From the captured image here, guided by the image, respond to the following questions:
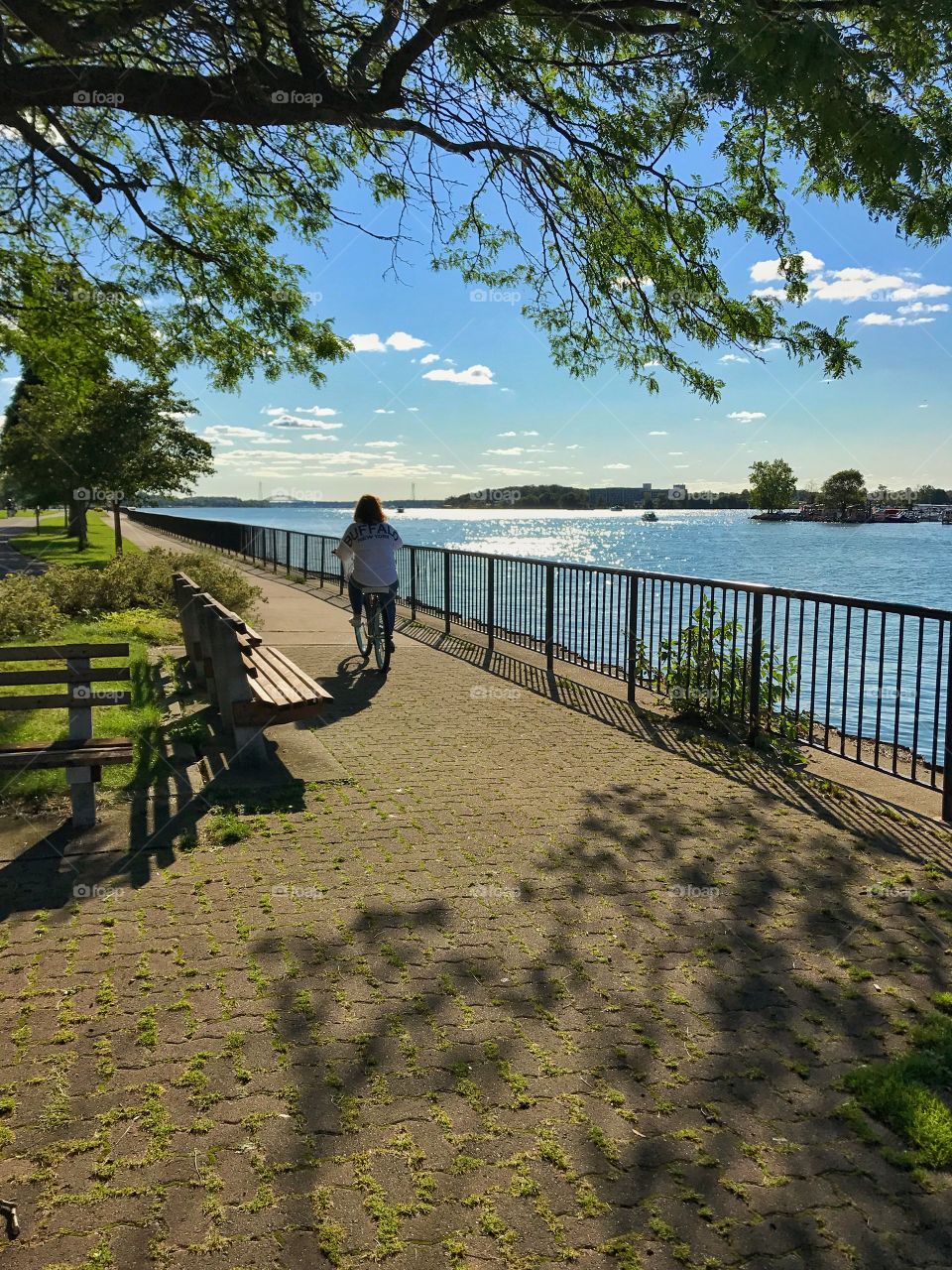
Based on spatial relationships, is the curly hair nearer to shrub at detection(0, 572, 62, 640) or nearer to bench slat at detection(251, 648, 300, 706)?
bench slat at detection(251, 648, 300, 706)

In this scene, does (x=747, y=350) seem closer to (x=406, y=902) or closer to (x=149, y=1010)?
(x=406, y=902)

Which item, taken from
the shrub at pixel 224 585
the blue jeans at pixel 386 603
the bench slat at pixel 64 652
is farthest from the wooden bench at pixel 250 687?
the shrub at pixel 224 585

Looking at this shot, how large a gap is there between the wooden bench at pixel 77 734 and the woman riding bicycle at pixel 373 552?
5.24 metres

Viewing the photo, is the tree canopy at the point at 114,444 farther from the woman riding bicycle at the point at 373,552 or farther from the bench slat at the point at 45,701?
the bench slat at the point at 45,701

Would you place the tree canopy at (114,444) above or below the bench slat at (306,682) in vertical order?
above

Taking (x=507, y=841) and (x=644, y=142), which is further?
(x=644, y=142)

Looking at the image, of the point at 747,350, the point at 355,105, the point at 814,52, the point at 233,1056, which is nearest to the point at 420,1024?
the point at 233,1056

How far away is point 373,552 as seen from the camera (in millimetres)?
10820

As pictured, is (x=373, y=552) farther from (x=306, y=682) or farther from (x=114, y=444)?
(x=114, y=444)

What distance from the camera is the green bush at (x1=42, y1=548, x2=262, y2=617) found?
48.4 feet

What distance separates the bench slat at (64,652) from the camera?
551 centimetres

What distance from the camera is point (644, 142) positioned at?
8352mm

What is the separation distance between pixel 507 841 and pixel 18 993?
105 inches

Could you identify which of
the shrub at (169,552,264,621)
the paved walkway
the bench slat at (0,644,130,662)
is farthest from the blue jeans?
the bench slat at (0,644,130,662)
